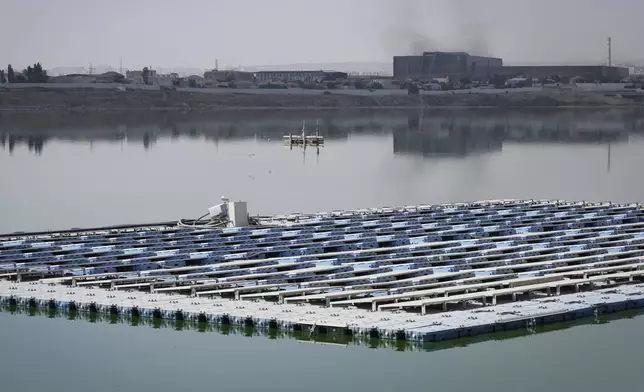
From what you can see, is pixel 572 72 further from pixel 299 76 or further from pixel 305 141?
pixel 305 141

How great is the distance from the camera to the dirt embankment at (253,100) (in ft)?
282

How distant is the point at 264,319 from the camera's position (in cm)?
1588

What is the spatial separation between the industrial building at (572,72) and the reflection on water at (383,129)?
24.7 meters

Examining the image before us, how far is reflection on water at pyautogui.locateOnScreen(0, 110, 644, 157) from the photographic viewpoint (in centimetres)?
5848

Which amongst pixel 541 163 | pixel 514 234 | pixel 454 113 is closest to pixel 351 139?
pixel 541 163

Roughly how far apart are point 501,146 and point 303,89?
156ft

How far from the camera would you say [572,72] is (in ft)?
382

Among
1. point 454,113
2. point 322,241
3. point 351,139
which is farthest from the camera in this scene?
point 454,113

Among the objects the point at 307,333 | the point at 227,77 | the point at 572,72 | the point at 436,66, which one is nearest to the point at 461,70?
the point at 436,66

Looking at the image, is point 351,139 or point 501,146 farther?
point 351,139

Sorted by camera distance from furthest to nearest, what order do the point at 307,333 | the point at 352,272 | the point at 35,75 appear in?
the point at 35,75 → the point at 352,272 → the point at 307,333

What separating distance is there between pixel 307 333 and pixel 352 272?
3099 millimetres

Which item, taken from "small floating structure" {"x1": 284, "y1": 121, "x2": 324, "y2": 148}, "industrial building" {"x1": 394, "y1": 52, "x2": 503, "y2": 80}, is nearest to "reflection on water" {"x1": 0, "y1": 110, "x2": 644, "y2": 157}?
"small floating structure" {"x1": 284, "y1": 121, "x2": 324, "y2": 148}

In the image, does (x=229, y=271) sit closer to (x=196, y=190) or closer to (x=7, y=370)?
(x=7, y=370)
